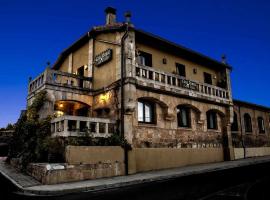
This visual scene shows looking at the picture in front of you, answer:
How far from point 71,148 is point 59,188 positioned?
7.11 ft

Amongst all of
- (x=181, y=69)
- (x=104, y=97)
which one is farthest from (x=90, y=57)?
(x=181, y=69)

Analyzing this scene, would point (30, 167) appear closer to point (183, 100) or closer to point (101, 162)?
point (101, 162)

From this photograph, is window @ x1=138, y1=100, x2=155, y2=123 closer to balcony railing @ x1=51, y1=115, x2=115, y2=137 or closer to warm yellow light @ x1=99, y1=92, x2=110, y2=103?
warm yellow light @ x1=99, y1=92, x2=110, y2=103

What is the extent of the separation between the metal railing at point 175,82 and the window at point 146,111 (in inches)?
57.4

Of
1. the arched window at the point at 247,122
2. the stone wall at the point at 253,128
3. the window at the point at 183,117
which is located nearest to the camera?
the window at the point at 183,117

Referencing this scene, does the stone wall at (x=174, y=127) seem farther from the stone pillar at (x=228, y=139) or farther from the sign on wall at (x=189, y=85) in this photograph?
the sign on wall at (x=189, y=85)

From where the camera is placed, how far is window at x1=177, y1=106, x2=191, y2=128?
55.3ft

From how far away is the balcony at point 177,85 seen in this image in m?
14.4

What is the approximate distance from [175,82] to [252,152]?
1251cm

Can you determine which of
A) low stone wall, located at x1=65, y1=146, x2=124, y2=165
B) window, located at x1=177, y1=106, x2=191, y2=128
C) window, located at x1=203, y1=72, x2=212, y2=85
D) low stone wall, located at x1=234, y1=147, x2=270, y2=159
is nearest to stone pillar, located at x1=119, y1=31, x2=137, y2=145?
low stone wall, located at x1=65, y1=146, x2=124, y2=165

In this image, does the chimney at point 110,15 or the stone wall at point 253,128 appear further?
the stone wall at point 253,128

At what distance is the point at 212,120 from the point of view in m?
19.5

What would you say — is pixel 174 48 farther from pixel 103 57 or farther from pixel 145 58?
pixel 103 57

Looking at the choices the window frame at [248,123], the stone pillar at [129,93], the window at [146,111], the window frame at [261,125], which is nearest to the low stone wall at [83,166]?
the stone pillar at [129,93]
